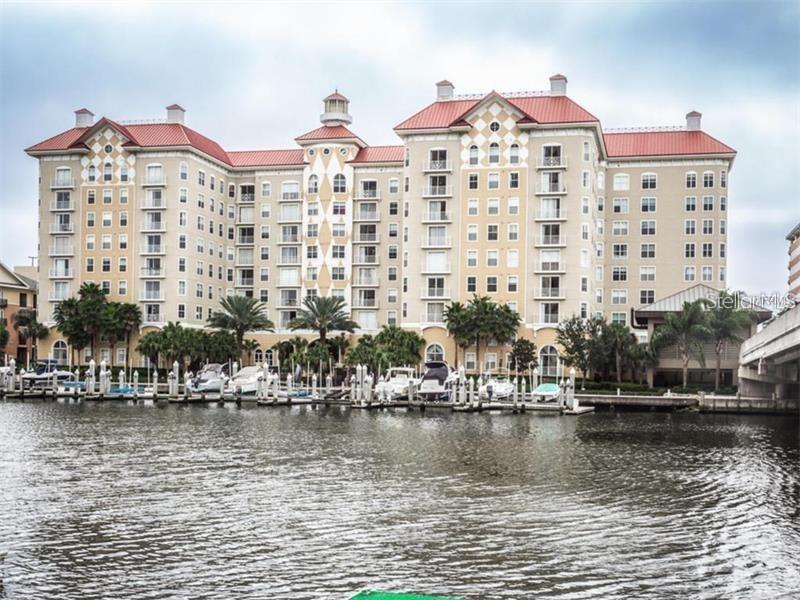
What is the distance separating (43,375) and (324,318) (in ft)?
98.7

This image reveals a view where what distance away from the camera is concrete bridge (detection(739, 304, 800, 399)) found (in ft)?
163

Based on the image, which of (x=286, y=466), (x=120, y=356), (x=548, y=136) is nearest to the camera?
(x=286, y=466)

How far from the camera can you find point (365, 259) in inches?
4811

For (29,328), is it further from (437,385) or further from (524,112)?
(524,112)

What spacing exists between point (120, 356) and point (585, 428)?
72.1 m

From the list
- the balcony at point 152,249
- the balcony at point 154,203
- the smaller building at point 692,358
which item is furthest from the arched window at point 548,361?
the balcony at point 154,203

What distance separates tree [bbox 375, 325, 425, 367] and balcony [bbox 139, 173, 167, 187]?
3500cm

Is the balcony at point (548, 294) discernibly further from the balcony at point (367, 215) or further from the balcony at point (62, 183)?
the balcony at point (62, 183)

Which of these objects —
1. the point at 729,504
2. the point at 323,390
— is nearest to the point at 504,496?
the point at 729,504

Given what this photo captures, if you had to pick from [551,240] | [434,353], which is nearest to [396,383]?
[434,353]

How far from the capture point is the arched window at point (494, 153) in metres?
110

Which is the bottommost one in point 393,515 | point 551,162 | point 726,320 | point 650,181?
point 393,515

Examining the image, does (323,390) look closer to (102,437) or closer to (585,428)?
(585,428)

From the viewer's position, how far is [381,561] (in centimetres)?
2420
